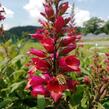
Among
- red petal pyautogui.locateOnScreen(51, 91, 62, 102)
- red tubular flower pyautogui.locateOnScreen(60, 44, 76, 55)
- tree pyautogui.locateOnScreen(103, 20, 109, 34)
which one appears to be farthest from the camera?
tree pyautogui.locateOnScreen(103, 20, 109, 34)

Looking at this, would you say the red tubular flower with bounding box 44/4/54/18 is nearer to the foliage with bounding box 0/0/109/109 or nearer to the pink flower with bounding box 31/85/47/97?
the foliage with bounding box 0/0/109/109

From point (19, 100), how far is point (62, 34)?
1.31m

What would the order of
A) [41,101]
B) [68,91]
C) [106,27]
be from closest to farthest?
[41,101] → [68,91] → [106,27]

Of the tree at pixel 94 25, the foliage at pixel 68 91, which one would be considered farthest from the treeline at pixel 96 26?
the foliage at pixel 68 91

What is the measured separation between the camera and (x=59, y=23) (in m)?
2.26

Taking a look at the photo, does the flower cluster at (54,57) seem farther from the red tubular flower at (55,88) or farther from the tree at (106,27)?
the tree at (106,27)

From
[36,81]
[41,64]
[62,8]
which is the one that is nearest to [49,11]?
[62,8]

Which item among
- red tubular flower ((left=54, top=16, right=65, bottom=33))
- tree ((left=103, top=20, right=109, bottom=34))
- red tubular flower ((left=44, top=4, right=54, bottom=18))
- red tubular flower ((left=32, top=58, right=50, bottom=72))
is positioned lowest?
tree ((left=103, top=20, right=109, bottom=34))

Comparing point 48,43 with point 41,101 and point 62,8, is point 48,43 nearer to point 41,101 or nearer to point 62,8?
point 62,8

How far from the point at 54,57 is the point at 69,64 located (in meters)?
0.11

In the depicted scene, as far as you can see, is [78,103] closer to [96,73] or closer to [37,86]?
[96,73]

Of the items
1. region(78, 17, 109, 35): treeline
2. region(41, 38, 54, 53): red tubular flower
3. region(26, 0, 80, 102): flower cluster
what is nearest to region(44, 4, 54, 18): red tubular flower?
region(26, 0, 80, 102): flower cluster

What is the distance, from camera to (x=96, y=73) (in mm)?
2783

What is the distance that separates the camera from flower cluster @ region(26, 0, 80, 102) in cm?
228
